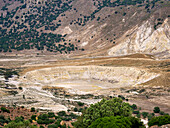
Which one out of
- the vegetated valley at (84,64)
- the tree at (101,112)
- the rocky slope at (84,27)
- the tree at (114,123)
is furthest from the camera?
the rocky slope at (84,27)

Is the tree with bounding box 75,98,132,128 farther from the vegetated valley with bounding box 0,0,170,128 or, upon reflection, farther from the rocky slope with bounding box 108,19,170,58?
the rocky slope with bounding box 108,19,170,58

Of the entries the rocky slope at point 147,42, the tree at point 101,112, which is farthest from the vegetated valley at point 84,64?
the rocky slope at point 147,42

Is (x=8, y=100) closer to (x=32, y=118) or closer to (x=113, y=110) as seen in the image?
(x=32, y=118)

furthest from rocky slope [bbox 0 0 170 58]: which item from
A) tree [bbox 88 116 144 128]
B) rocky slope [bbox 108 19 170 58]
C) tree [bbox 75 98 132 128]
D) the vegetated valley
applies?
tree [bbox 88 116 144 128]

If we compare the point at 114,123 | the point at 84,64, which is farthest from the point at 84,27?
the point at 114,123

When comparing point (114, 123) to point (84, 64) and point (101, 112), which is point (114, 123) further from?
point (84, 64)

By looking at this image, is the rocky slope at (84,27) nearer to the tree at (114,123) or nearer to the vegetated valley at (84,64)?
the vegetated valley at (84,64)

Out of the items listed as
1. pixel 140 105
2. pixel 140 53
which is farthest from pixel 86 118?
pixel 140 53
